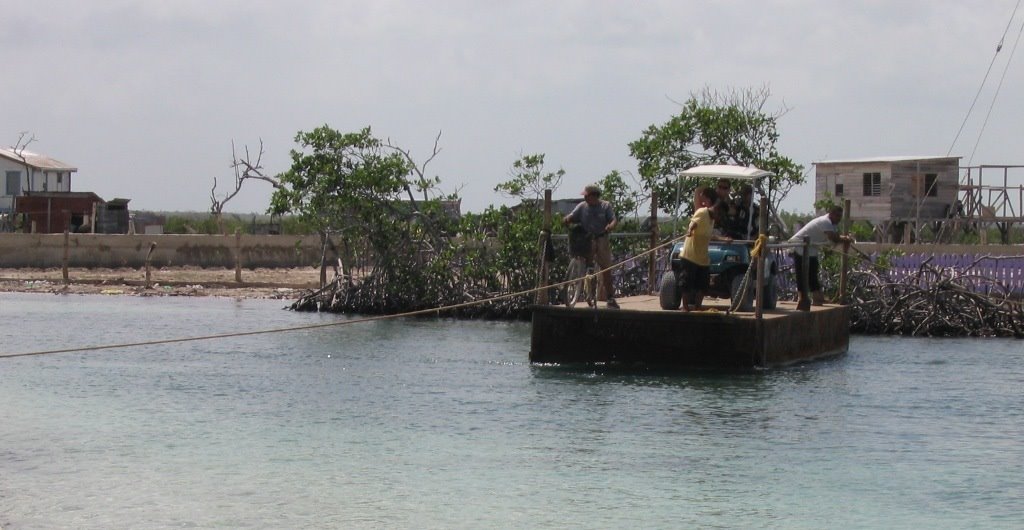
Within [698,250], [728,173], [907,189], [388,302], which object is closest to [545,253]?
[698,250]

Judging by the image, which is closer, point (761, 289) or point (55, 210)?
point (761, 289)

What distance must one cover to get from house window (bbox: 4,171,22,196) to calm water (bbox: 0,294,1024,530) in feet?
151

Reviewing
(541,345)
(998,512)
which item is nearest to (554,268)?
(541,345)

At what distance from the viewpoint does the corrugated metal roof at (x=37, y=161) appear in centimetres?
7125

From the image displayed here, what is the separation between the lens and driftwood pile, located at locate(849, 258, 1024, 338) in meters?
30.4

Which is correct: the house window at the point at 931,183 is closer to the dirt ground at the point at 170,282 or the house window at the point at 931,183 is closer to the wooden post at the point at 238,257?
the dirt ground at the point at 170,282

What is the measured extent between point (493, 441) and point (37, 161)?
60603mm

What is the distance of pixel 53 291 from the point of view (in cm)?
4262

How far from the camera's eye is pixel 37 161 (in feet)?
241

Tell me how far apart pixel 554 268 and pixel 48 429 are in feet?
52.0

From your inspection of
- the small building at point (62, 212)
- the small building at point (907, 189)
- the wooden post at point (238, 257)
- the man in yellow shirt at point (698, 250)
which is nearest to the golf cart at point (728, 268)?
the man in yellow shirt at point (698, 250)

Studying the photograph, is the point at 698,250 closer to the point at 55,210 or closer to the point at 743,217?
the point at 743,217

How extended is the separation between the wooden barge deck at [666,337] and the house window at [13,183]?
176ft

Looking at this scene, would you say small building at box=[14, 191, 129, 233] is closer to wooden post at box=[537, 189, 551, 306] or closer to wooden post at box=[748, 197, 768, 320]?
wooden post at box=[537, 189, 551, 306]
